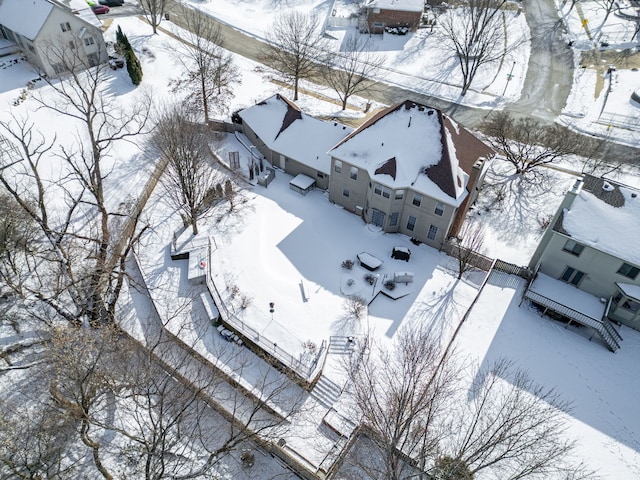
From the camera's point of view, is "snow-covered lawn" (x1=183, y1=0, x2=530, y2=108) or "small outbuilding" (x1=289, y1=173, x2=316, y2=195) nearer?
"small outbuilding" (x1=289, y1=173, x2=316, y2=195)

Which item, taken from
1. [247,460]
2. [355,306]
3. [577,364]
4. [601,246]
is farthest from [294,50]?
[247,460]

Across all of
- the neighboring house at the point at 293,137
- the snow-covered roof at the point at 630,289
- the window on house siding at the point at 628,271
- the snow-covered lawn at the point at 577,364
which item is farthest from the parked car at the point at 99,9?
the snow-covered roof at the point at 630,289

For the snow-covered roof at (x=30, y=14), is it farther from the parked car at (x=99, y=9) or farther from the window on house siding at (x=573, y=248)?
the window on house siding at (x=573, y=248)

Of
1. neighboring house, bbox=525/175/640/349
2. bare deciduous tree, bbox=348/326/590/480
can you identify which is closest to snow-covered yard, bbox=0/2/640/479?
bare deciduous tree, bbox=348/326/590/480

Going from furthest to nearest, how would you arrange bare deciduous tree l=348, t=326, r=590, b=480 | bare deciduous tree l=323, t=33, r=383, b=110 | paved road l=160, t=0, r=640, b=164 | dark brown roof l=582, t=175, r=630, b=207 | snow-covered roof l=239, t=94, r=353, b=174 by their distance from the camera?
bare deciduous tree l=323, t=33, r=383, b=110 < paved road l=160, t=0, r=640, b=164 < snow-covered roof l=239, t=94, r=353, b=174 < dark brown roof l=582, t=175, r=630, b=207 < bare deciduous tree l=348, t=326, r=590, b=480

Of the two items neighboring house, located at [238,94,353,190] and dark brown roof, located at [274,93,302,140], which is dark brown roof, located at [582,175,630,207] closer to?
neighboring house, located at [238,94,353,190]

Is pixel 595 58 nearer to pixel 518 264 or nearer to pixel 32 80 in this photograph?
pixel 518 264

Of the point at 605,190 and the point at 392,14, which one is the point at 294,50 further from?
the point at 605,190
